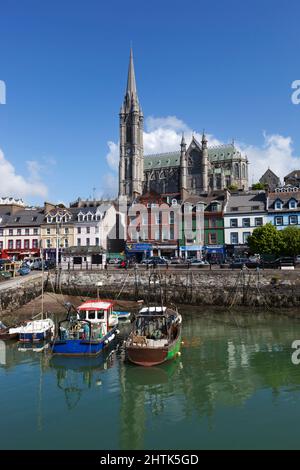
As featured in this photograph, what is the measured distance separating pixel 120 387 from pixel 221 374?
5.48 metres

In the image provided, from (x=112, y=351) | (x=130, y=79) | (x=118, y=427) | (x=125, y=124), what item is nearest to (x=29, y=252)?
(x=112, y=351)

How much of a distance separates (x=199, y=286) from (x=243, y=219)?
22.0 metres

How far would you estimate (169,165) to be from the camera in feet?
512

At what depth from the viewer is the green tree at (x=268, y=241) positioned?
54.0m

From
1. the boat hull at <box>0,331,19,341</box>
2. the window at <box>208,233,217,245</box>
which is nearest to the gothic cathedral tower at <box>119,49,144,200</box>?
the window at <box>208,233,217,245</box>

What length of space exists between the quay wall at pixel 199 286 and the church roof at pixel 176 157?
10805 centimetres

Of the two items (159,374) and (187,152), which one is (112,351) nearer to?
(159,374)

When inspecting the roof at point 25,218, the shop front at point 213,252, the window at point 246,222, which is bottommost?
the shop front at point 213,252

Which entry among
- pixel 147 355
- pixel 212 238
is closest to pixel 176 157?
pixel 212 238

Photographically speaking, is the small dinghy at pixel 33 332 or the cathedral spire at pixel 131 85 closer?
the small dinghy at pixel 33 332

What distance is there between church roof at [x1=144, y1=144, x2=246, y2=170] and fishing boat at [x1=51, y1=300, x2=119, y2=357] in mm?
125924

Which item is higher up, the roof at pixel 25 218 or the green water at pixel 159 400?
the roof at pixel 25 218

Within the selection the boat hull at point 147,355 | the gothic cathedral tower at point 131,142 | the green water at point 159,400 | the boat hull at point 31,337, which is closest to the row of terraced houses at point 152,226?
the boat hull at point 31,337

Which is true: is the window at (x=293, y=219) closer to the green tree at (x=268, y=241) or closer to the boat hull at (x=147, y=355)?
the green tree at (x=268, y=241)
